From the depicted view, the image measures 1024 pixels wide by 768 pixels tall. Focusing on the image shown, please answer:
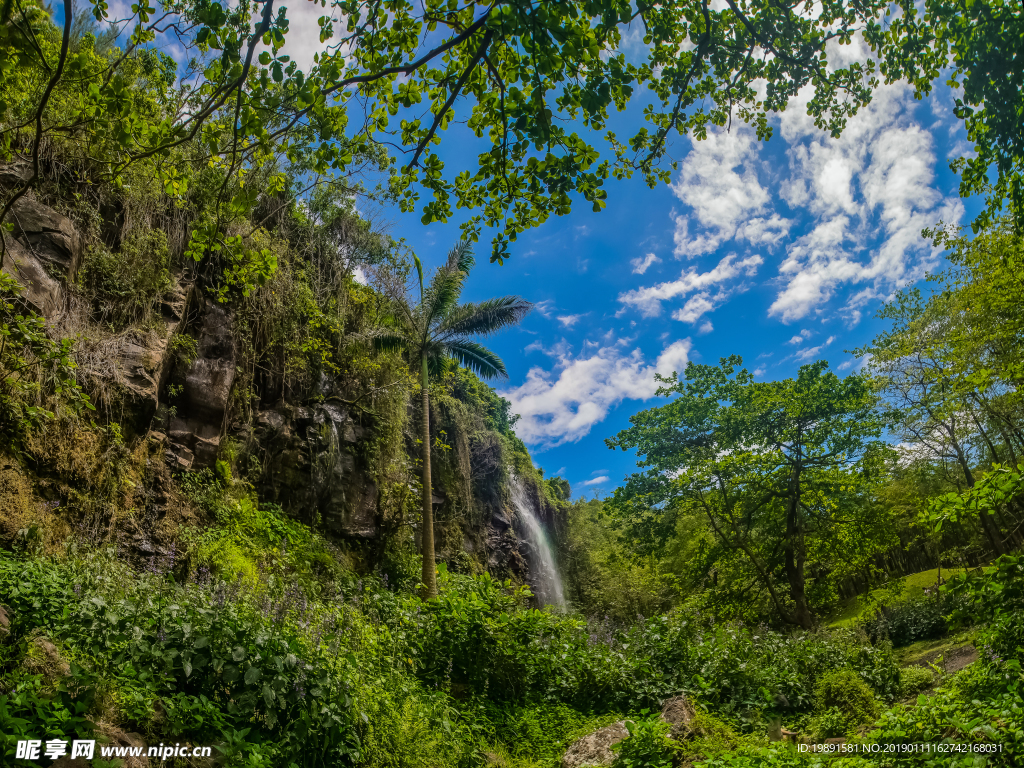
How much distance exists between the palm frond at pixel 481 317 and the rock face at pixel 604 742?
11099 millimetres

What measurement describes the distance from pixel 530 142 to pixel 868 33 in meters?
3.65

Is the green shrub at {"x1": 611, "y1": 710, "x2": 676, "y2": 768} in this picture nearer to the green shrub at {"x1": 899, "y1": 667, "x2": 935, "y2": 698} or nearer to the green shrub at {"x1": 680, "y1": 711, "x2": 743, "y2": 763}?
the green shrub at {"x1": 680, "y1": 711, "x2": 743, "y2": 763}

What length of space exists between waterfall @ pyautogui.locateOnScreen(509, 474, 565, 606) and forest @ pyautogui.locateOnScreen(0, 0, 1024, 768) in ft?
34.8

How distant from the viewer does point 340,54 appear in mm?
2953

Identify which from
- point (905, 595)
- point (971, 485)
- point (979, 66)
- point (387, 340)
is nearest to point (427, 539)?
point (387, 340)

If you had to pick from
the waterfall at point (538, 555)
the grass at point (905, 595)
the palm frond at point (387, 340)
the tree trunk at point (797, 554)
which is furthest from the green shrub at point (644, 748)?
the waterfall at point (538, 555)

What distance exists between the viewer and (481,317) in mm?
14617

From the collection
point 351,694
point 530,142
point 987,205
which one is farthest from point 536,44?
point 987,205

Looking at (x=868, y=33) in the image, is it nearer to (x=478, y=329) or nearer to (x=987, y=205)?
(x=987, y=205)

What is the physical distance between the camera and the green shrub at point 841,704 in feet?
16.2

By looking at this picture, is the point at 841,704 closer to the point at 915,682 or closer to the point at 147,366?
the point at 915,682

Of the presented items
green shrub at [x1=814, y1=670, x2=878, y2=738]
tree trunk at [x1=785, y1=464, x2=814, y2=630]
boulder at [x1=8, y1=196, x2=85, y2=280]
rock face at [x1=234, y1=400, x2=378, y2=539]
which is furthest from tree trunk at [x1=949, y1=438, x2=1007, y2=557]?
boulder at [x1=8, y1=196, x2=85, y2=280]

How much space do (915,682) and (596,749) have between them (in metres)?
4.87

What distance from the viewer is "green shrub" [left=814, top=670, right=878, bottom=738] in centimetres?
493
